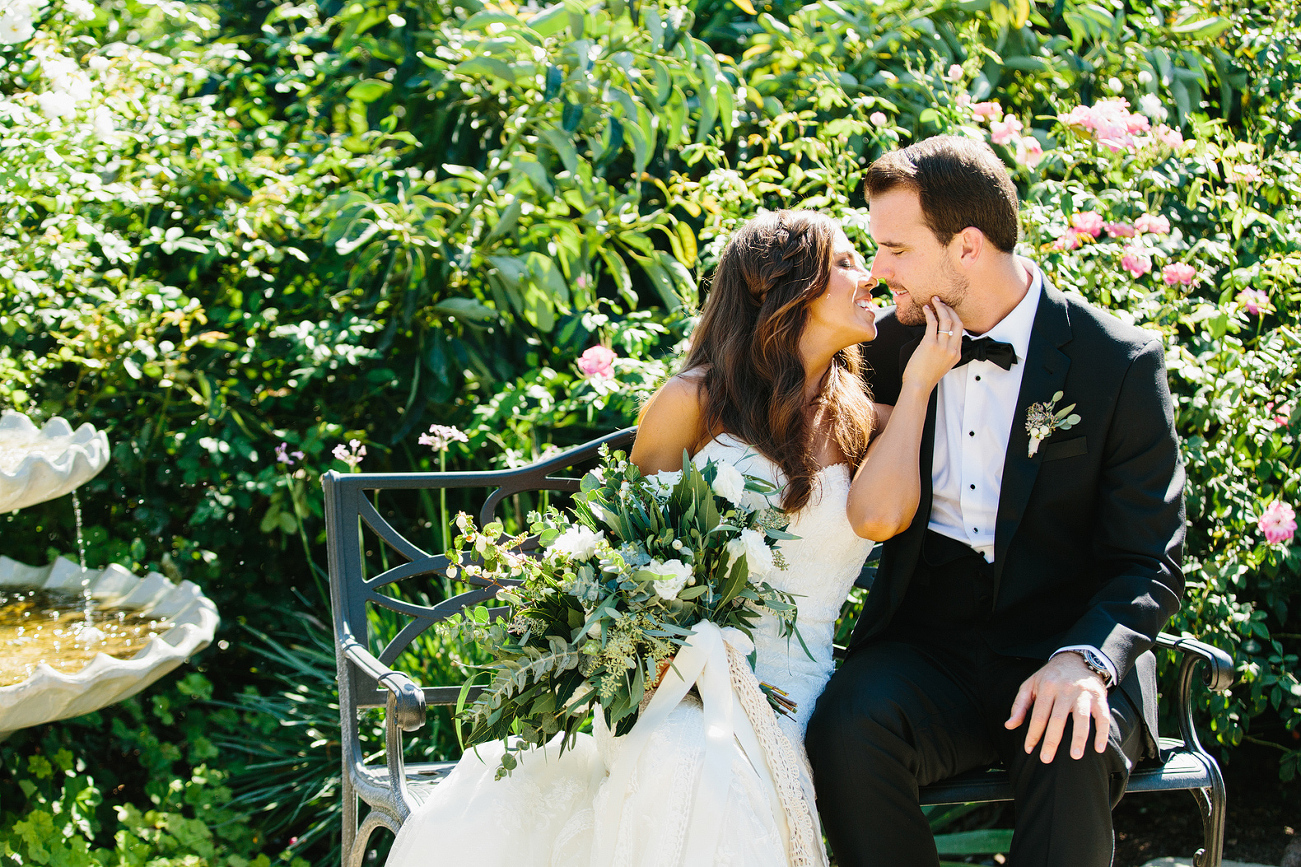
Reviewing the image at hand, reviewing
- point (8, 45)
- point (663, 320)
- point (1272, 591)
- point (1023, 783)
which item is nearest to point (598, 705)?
point (1023, 783)

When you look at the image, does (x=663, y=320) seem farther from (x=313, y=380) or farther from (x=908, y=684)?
(x=908, y=684)

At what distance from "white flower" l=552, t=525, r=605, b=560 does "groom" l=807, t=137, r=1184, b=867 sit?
→ 25.4 inches

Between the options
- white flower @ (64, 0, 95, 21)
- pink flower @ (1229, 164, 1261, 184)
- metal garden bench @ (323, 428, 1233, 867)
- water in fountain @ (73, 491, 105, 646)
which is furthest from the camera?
white flower @ (64, 0, 95, 21)

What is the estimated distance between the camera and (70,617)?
314 centimetres

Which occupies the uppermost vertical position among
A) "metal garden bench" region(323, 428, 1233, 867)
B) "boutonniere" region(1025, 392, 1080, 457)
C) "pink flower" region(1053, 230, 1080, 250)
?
"pink flower" region(1053, 230, 1080, 250)

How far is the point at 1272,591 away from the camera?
3.43 metres

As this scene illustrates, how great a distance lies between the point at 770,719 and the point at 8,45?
3.39m

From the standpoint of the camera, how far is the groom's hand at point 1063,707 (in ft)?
7.02

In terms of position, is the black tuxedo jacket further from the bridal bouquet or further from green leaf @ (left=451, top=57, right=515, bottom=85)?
green leaf @ (left=451, top=57, right=515, bottom=85)

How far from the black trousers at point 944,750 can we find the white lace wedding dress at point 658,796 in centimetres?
10

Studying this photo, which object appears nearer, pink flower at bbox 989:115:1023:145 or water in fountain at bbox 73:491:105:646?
water in fountain at bbox 73:491:105:646

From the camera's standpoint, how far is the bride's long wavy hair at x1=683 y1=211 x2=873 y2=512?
2.67 meters

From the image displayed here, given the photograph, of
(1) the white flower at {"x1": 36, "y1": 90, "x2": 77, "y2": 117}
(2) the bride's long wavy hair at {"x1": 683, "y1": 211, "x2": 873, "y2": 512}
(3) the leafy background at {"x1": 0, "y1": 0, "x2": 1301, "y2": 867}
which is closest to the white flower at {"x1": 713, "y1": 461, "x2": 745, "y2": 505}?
(2) the bride's long wavy hair at {"x1": 683, "y1": 211, "x2": 873, "y2": 512}

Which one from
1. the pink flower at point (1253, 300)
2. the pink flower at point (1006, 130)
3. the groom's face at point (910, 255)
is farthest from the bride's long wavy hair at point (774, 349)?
the pink flower at point (1253, 300)
